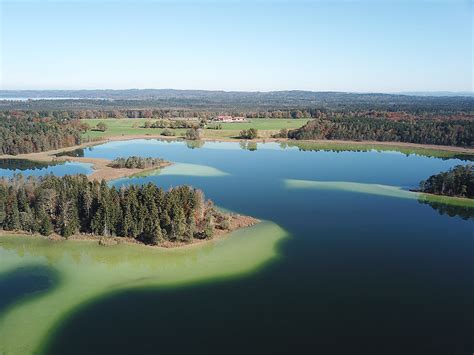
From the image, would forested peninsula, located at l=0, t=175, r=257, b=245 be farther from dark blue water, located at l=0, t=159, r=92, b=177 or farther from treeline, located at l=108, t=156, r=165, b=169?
A: treeline, located at l=108, t=156, r=165, b=169

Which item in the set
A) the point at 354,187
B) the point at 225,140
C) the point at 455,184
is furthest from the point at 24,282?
the point at 225,140

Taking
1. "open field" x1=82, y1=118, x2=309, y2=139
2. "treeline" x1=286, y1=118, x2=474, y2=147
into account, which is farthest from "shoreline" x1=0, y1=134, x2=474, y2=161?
"open field" x1=82, y1=118, x2=309, y2=139

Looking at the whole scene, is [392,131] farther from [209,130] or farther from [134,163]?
[134,163]

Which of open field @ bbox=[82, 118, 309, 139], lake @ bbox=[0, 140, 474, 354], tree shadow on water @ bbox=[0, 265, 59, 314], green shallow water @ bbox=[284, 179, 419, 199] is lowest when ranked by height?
tree shadow on water @ bbox=[0, 265, 59, 314]

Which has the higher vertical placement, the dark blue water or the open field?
the open field

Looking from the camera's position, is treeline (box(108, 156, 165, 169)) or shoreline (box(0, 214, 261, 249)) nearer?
shoreline (box(0, 214, 261, 249))

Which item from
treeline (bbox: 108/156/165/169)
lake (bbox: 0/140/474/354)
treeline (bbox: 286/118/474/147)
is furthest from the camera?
treeline (bbox: 286/118/474/147)
